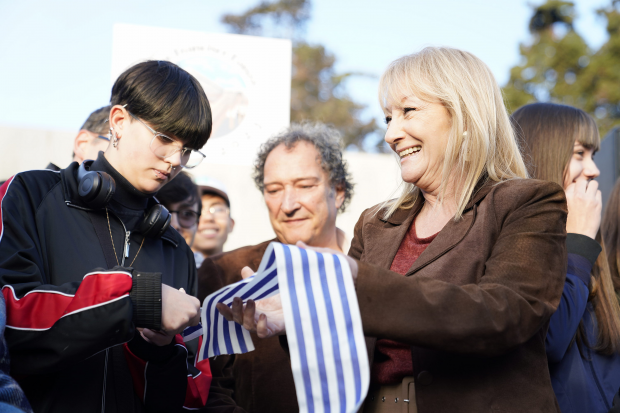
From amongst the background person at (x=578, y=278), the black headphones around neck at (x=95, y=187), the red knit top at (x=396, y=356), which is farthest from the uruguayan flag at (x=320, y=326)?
the background person at (x=578, y=278)

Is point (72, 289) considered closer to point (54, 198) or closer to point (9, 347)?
point (9, 347)

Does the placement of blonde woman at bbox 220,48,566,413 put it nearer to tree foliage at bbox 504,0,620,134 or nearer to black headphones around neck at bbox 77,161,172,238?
black headphones around neck at bbox 77,161,172,238

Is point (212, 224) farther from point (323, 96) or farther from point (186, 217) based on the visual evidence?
point (323, 96)

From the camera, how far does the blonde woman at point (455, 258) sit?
179 cm

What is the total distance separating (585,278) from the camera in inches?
112

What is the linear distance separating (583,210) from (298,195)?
1.68 m

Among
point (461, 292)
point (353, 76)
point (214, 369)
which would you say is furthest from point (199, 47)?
point (353, 76)

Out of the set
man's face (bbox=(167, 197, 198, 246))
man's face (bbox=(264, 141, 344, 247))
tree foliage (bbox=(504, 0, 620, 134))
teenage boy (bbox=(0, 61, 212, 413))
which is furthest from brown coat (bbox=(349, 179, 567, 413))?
tree foliage (bbox=(504, 0, 620, 134))

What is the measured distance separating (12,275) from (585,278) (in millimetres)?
2399

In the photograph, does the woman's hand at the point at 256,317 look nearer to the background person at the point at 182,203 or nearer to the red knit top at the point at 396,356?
the red knit top at the point at 396,356

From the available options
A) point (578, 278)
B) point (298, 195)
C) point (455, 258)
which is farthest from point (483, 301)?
point (298, 195)

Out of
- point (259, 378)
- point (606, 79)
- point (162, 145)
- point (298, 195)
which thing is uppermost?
point (606, 79)

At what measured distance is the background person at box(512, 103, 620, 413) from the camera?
2713mm

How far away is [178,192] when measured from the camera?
4344mm
